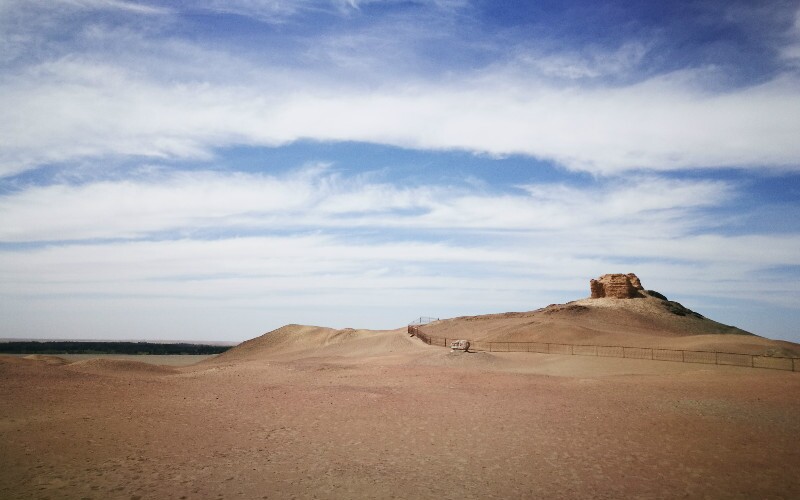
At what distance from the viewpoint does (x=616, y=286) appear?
8212 centimetres

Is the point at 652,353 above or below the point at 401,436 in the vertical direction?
above

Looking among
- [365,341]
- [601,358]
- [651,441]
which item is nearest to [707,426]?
→ [651,441]

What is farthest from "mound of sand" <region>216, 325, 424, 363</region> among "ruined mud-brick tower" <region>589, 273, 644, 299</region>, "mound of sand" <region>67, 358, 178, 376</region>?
"ruined mud-brick tower" <region>589, 273, 644, 299</region>

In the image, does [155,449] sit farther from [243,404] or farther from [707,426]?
[707,426]

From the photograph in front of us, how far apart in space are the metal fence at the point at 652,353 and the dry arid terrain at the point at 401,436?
779 cm

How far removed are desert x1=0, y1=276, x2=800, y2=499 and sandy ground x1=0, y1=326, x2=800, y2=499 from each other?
0.07m

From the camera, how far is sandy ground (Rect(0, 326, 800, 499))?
11.8 m

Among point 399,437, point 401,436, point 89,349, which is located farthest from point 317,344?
point 89,349

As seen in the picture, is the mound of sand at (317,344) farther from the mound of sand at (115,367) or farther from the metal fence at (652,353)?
the mound of sand at (115,367)

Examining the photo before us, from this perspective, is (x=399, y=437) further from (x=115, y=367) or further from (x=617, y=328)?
(x=617, y=328)

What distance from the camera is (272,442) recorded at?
15602mm

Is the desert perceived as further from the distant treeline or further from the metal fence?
the distant treeline

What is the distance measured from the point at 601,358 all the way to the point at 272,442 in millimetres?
32618

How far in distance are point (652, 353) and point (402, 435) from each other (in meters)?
31.4
